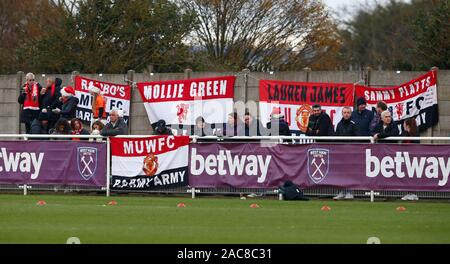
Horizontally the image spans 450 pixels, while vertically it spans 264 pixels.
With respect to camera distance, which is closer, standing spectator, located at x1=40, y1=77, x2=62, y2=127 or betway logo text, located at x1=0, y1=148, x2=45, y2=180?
betway logo text, located at x1=0, y1=148, x2=45, y2=180

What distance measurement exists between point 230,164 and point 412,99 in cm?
577

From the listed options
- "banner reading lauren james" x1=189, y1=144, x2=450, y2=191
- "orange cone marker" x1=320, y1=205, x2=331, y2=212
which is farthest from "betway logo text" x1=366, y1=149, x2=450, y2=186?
"orange cone marker" x1=320, y1=205, x2=331, y2=212

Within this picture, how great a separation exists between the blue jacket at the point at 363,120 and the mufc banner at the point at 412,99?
241 cm

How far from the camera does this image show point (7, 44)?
53562 millimetres

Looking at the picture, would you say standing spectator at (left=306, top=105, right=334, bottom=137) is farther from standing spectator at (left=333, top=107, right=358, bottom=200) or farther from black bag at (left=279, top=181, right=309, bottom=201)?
black bag at (left=279, top=181, right=309, bottom=201)

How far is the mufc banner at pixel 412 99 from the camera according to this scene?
1017 inches

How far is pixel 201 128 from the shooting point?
2533 centimetres

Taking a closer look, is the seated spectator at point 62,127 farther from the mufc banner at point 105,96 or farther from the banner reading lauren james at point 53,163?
the mufc banner at point 105,96

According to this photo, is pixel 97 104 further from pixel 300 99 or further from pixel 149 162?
pixel 300 99

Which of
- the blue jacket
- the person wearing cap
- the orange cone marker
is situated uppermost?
the person wearing cap

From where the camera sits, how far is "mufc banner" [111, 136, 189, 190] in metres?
22.7

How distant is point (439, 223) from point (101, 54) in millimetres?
22678

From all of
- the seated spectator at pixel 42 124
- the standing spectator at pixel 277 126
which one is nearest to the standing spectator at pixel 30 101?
the seated spectator at pixel 42 124

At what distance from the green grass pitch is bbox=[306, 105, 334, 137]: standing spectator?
2174 mm
